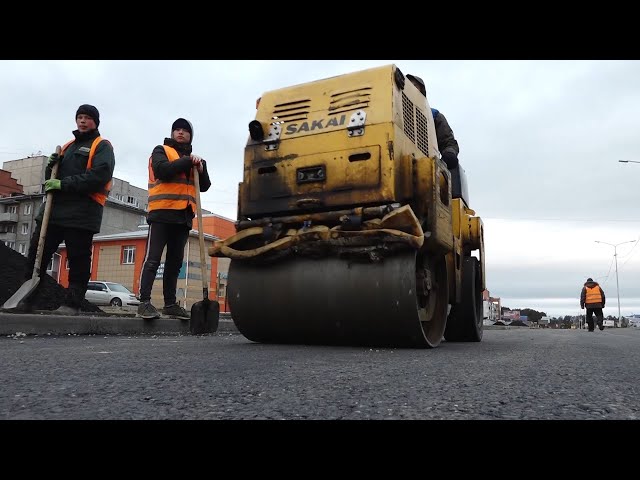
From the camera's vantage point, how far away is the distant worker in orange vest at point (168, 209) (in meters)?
5.11

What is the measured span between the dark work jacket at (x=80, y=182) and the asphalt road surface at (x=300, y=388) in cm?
239

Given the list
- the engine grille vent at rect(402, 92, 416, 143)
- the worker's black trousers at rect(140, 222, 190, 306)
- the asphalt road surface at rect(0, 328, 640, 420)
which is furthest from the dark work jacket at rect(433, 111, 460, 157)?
the asphalt road surface at rect(0, 328, 640, 420)

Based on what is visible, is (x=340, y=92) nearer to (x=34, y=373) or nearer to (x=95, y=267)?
(x=34, y=373)

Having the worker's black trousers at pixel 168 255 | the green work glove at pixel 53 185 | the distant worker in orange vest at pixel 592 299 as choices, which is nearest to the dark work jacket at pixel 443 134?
the worker's black trousers at pixel 168 255

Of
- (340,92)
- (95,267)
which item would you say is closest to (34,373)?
(340,92)

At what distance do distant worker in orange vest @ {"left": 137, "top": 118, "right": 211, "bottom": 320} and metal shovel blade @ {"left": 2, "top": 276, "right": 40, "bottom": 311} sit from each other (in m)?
0.92

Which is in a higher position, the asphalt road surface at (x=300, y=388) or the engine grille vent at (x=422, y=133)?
the engine grille vent at (x=422, y=133)

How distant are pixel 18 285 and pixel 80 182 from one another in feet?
5.85

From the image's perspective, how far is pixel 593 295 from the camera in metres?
15.9

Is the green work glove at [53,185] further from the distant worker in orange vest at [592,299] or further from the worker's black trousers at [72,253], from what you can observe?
the distant worker in orange vest at [592,299]

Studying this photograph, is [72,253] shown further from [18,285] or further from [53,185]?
[18,285]
